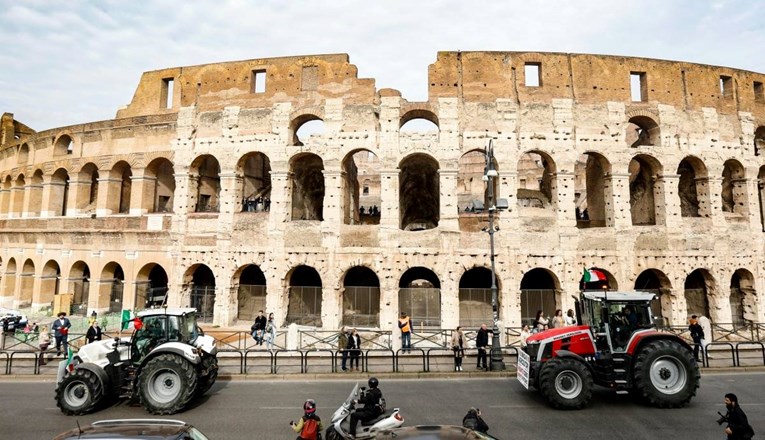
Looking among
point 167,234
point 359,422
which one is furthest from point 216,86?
point 359,422

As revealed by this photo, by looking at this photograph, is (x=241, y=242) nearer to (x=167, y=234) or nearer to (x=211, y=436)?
(x=167, y=234)

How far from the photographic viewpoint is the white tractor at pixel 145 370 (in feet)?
29.1

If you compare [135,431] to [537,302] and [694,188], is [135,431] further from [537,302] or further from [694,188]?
[694,188]

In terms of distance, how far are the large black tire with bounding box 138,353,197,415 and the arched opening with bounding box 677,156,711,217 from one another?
2409 centimetres

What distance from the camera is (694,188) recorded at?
22797 mm

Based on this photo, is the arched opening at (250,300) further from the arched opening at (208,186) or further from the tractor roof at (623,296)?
the tractor roof at (623,296)

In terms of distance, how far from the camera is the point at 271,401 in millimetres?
10086

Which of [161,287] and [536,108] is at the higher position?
[536,108]

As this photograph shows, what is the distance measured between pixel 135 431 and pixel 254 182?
857 inches

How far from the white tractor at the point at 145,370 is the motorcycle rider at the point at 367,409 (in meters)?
4.59

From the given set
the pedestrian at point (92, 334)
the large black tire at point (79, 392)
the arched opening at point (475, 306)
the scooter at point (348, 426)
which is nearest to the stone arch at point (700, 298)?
the arched opening at point (475, 306)

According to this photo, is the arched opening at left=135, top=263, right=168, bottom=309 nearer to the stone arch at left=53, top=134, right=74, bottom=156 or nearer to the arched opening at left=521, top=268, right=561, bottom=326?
the stone arch at left=53, top=134, right=74, bottom=156

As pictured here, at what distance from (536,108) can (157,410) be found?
64.8ft

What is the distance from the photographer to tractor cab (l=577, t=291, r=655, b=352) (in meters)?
9.68
